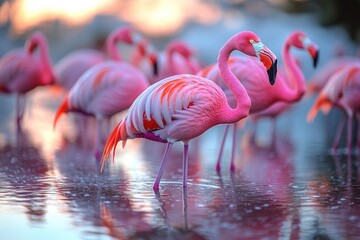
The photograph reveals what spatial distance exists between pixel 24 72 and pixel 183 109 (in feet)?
18.1

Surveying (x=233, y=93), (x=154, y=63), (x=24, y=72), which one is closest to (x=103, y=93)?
(x=154, y=63)

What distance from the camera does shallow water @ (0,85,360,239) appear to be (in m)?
4.74

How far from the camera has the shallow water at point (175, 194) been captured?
4.74 metres

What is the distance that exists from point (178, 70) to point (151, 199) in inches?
237

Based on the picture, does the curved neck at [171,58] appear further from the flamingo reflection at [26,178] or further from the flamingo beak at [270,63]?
the flamingo beak at [270,63]

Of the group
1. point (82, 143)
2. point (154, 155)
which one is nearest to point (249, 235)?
point (154, 155)

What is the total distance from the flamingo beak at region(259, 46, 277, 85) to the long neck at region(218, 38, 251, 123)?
329mm

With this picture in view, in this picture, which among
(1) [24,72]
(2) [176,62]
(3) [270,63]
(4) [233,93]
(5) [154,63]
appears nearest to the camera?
(3) [270,63]

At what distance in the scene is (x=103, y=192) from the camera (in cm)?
593

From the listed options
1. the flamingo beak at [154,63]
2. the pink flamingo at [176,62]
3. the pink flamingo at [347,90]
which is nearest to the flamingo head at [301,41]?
the pink flamingo at [347,90]

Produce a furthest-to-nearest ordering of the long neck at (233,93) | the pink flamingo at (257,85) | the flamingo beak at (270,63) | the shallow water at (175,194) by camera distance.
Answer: the pink flamingo at (257,85) → the long neck at (233,93) → the flamingo beak at (270,63) → the shallow water at (175,194)

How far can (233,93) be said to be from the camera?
6102 millimetres

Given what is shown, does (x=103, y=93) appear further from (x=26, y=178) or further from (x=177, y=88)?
(x=177, y=88)

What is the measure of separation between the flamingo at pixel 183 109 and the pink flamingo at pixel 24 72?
5.19 m
